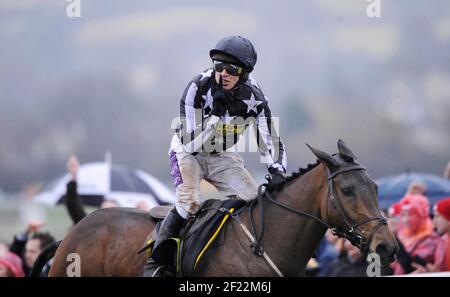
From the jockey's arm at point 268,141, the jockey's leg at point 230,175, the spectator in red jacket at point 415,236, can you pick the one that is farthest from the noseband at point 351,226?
the spectator in red jacket at point 415,236

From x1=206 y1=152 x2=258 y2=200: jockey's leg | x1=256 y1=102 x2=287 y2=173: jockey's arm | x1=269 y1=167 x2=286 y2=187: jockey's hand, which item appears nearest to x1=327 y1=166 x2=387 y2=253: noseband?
x1=269 y1=167 x2=286 y2=187: jockey's hand

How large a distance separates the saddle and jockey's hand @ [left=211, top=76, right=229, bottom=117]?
2.20 feet

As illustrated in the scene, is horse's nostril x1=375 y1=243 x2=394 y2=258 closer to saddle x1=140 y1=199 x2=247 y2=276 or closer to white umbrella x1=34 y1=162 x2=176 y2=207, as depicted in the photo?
saddle x1=140 y1=199 x2=247 y2=276

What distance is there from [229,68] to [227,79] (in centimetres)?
10

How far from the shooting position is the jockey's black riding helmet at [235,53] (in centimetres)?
663

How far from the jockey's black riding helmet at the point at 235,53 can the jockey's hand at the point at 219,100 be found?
170 mm

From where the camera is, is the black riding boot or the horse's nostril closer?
the horse's nostril

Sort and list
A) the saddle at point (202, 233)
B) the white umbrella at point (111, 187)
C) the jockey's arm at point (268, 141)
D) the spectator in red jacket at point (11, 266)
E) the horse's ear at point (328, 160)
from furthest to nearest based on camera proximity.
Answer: the white umbrella at point (111, 187) < the spectator in red jacket at point (11, 266) < the jockey's arm at point (268, 141) < the saddle at point (202, 233) < the horse's ear at point (328, 160)

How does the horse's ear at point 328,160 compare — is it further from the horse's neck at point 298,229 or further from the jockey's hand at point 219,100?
the jockey's hand at point 219,100

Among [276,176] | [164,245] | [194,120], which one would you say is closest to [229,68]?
[194,120]

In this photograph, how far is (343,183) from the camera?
6.20 meters

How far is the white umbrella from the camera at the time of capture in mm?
10422
